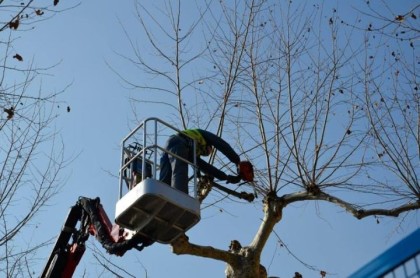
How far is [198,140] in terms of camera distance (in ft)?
27.6

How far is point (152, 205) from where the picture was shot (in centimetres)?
730

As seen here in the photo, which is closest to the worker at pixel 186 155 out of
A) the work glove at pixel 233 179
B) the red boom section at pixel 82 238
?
the work glove at pixel 233 179

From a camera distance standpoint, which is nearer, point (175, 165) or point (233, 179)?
point (175, 165)

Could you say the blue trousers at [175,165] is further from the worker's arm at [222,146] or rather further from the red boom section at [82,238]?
the red boom section at [82,238]

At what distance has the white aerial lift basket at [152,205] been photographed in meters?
7.13

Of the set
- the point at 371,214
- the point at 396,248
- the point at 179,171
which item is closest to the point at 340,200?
the point at 371,214

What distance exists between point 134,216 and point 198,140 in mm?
1468

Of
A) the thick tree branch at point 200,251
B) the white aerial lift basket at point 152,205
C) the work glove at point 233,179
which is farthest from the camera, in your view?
the thick tree branch at point 200,251

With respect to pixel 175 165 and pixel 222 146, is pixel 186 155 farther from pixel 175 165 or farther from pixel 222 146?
pixel 222 146

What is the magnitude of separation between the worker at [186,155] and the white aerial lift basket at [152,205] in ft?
0.52

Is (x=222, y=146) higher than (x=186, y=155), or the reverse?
(x=222, y=146)

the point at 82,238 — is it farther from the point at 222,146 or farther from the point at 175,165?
the point at 222,146

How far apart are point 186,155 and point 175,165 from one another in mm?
311

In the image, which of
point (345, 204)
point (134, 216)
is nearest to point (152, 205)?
point (134, 216)
